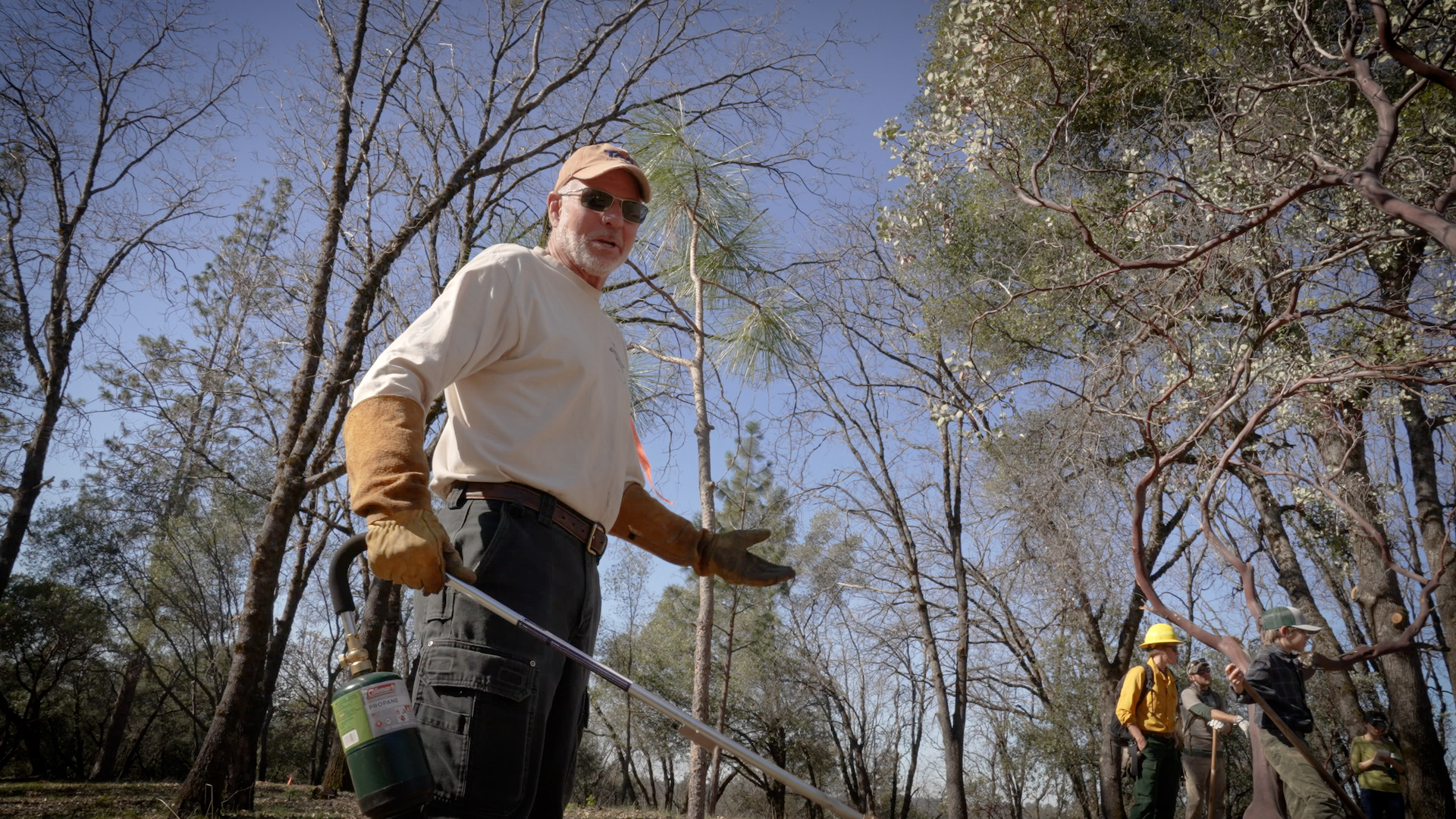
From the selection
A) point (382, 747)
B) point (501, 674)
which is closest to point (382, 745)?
point (382, 747)

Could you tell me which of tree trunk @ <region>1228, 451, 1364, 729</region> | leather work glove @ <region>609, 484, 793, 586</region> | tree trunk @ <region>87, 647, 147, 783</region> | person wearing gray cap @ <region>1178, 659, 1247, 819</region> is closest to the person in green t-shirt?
person wearing gray cap @ <region>1178, 659, 1247, 819</region>

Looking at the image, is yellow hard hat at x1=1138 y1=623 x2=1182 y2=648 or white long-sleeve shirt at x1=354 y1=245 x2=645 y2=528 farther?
yellow hard hat at x1=1138 y1=623 x2=1182 y2=648

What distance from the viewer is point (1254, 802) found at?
17.8ft

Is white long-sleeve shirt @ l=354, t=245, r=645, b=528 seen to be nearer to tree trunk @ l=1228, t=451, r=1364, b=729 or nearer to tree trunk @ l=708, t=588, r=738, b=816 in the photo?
tree trunk @ l=708, t=588, r=738, b=816

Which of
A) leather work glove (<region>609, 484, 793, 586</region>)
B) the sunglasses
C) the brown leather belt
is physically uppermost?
the sunglasses

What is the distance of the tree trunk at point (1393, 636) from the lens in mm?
8719

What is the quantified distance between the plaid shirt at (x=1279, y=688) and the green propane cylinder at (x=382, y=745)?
17.7 ft

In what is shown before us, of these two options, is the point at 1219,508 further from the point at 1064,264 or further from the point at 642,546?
the point at 642,546

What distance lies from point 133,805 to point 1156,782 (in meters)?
8.60

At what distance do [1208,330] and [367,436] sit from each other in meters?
7.27

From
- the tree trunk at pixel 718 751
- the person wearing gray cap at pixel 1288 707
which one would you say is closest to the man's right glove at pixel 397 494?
the person wearing gray cap at pixel 1288 707

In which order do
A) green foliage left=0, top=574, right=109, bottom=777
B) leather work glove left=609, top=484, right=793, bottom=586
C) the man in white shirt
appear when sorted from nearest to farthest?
the man in white shirt, leather work glove left=609, top=484, right=793, bottom=586, green foliage left=0, top=574, right=109, bottom=777

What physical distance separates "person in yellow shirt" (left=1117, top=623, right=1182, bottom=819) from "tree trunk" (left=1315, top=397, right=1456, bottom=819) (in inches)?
146

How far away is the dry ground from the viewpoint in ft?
21.7
